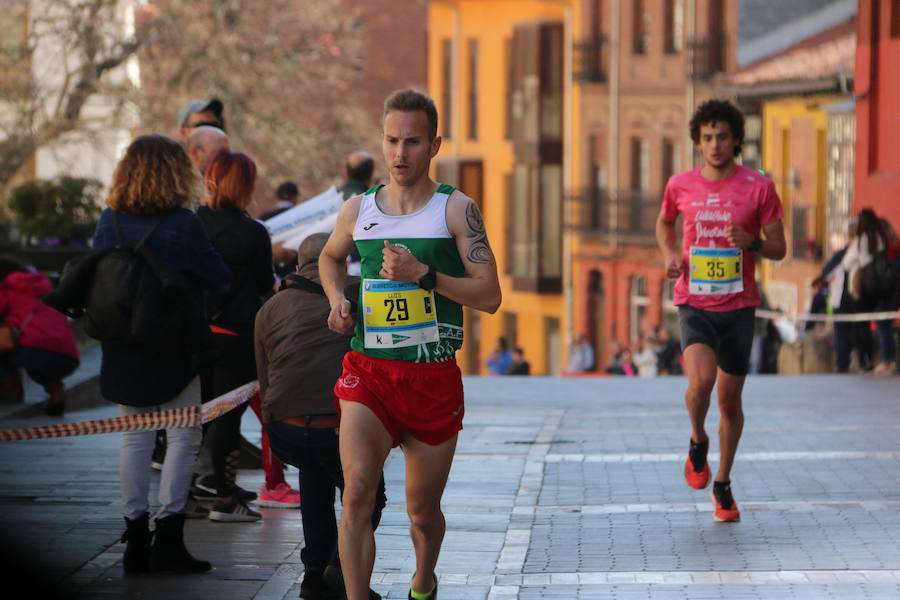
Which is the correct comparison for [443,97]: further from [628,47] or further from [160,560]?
[160,560]

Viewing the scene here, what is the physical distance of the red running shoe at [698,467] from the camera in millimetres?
10141

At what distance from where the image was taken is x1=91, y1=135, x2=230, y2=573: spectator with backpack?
27.3 feet

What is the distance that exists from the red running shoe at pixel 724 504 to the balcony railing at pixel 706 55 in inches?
1509

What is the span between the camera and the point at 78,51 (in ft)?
103

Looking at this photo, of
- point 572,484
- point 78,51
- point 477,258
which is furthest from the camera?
point 78,51

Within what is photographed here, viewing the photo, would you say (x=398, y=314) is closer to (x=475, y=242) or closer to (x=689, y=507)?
(x=475, y=242)

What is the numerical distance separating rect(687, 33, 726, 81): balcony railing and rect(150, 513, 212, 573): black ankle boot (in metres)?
40.1

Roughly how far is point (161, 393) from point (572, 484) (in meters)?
3.66

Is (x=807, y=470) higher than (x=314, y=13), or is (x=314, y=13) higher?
(x=314, y=13)

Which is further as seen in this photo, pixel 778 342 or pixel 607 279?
pixel 607 279

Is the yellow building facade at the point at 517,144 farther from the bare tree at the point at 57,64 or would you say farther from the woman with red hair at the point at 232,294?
the woman with red hair at the point at 232,294

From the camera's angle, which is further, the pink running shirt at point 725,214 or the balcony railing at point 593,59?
the balcony railing at point 593,59

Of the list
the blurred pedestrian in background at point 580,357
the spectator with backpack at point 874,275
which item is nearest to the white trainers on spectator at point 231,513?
the spectator with backpack at point 874,275

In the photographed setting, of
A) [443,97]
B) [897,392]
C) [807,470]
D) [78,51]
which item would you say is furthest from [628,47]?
[807,470]
